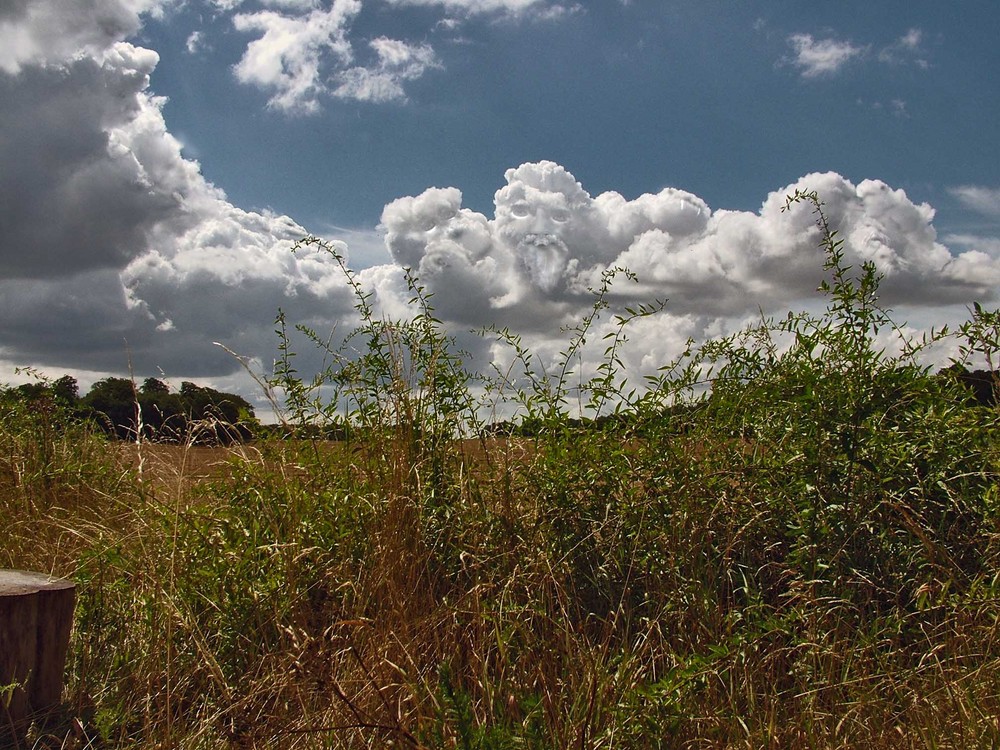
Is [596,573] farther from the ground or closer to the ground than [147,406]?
closer to the ground

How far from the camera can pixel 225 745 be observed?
10.9 feet

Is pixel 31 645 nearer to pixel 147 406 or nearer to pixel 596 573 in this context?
pixel 596 573

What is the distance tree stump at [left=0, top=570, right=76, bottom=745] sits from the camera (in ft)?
12.0

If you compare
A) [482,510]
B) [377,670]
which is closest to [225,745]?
[377,670]

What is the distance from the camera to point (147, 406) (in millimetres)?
9305

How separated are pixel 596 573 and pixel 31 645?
261 centimetres

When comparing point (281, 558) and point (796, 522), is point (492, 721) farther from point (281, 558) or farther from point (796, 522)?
point (796, 522)

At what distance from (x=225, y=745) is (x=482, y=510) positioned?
4.93 feet

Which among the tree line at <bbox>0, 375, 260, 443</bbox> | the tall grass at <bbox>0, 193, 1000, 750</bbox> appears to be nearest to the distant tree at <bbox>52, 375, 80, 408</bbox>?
the tree line at <bbox>0, 375, 260, 443</bbox>

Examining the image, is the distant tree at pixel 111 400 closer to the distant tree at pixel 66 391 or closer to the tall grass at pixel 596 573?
the distant tree at pixel 66 391

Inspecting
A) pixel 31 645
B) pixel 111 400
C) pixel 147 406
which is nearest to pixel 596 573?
pixel 31 645

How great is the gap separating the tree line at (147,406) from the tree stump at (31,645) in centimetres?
90

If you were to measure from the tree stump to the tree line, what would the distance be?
902 millimetres

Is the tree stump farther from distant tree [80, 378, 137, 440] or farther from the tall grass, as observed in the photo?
distant tree [80, 378, 137, 440]
